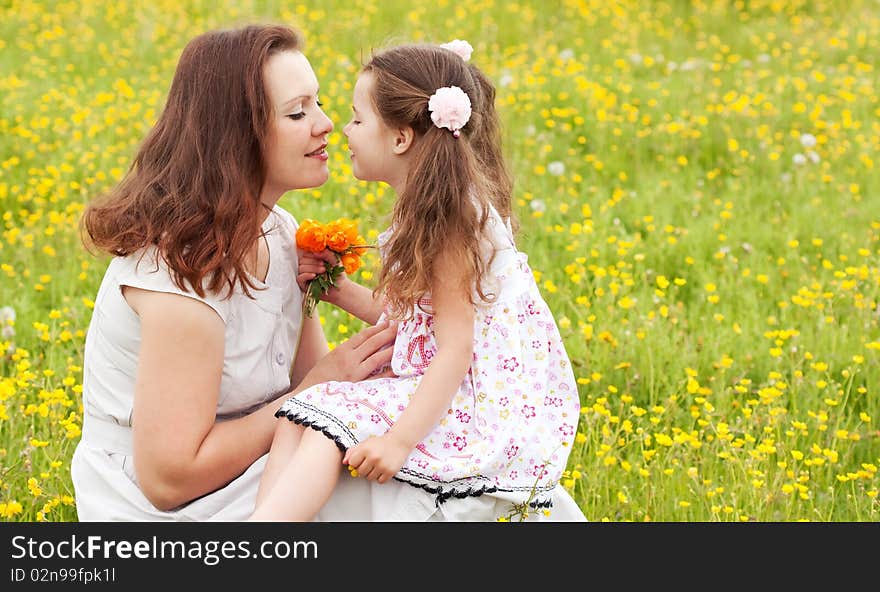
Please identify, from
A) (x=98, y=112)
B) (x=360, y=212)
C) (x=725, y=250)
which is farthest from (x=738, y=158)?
(x=98, y=112)

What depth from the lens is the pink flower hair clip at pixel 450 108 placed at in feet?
9.33

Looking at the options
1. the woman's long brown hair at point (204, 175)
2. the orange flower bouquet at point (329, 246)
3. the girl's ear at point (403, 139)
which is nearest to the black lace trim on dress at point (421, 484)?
the woman's long brown hair at point (204, 175)

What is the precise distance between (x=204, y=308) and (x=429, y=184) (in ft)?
1.90

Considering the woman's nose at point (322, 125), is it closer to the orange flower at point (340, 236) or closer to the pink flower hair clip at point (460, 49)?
the orange flower at point (340, 236)

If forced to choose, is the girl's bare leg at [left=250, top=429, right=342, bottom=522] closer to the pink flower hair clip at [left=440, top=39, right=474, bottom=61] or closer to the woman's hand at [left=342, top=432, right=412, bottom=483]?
the woman's hand at [left=342, top=432, right=412, bottom=483]

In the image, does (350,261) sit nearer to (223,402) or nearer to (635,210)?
(223,402)

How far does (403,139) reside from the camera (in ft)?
9.73

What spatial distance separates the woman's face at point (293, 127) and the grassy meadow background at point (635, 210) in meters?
0.30

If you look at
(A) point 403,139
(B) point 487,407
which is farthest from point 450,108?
(B) point 487,407

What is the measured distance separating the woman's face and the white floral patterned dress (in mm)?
265

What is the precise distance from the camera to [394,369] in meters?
2.96

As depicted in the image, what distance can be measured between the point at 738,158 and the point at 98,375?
3923mm
